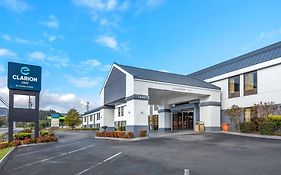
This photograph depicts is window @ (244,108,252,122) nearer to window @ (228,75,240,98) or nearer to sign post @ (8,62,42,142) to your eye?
window @ (228,75,240,98)

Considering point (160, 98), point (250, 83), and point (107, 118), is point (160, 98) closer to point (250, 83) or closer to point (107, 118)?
point (107, 118)

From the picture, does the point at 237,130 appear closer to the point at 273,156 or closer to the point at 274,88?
the point at 274,88

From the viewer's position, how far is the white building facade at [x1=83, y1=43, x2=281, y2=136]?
23.8 m

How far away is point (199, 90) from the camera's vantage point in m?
27.8

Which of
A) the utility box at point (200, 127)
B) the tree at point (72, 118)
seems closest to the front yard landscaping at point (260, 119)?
the utility box at point (200, 127)

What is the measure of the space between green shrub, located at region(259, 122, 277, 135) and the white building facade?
291 cm

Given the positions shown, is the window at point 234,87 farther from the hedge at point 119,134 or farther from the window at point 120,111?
the window at point 120,111

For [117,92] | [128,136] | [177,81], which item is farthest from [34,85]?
[177,81]

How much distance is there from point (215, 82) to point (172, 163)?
2185 cm

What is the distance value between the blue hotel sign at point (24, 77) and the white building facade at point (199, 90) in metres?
7.41

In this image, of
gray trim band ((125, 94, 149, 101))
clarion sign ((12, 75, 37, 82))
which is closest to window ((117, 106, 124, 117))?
gray trim band ((125, 94, 149, 101))

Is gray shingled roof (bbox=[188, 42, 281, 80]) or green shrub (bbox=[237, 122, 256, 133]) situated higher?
gray shingled roof (bbox=[188, 42, 281, 80])

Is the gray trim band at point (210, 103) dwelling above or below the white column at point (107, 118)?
above

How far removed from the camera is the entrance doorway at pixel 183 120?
1395 inches
